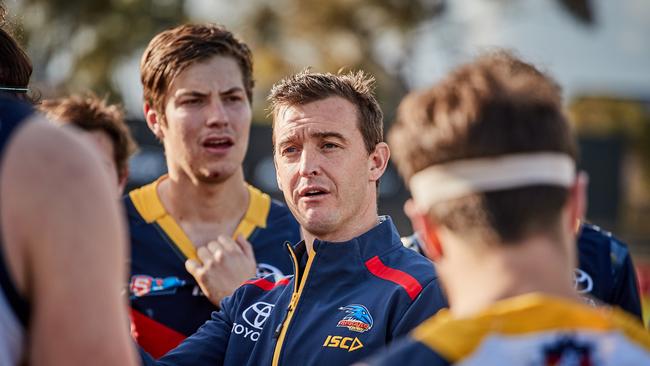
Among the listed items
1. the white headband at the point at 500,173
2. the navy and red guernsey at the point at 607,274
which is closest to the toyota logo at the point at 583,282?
the navy and red guernsey at the point at 607,274

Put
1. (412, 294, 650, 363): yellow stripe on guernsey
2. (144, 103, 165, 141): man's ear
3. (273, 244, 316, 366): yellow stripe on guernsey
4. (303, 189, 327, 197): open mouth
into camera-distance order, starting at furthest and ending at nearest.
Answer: (144, 103, 165, 141): man's ear < (303, 189, 327, 197): open mouth < (273, 244, 316, 366): yellow stripe on guernsey < (412, 294, 650, 363): yellow stripe on guernsey

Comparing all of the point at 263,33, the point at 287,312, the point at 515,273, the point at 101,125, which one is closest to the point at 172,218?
the point at 101,125

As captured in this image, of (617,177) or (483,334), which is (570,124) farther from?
(617,177)

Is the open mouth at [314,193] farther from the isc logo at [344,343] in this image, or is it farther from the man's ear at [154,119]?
the man's ear at [154,119]

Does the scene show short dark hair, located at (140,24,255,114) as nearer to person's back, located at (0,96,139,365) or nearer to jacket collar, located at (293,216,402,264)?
jacket collar, located at (293,216,402,264)

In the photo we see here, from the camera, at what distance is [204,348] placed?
3.55m

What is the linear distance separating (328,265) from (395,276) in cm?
24

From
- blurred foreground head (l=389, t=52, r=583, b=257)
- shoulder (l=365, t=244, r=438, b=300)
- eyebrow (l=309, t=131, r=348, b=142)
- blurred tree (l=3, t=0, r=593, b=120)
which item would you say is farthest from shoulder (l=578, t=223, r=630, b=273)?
blurred tree (l=3, t=0, r=593, b=120)

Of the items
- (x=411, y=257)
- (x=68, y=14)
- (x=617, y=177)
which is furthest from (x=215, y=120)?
(x=68, y=14)

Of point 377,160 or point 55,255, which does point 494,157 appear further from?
point 377,160

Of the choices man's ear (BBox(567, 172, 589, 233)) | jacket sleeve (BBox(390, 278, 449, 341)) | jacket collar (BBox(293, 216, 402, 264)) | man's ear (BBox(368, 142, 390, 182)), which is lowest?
jacket sleeve (BBox(390, 278, 449, 341))

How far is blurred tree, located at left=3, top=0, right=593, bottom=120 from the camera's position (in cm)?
2706

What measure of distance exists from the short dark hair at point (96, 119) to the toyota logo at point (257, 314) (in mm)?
2025

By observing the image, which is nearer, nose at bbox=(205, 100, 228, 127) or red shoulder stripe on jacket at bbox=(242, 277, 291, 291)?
red shoulder stripe on jacket at bbox=(242, 277, 291, 291)
